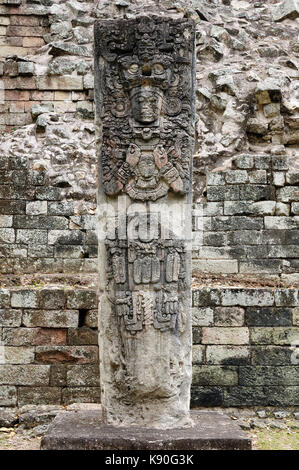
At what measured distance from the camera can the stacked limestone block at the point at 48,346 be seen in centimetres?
724

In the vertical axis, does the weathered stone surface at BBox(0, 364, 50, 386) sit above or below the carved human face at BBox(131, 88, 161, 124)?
below

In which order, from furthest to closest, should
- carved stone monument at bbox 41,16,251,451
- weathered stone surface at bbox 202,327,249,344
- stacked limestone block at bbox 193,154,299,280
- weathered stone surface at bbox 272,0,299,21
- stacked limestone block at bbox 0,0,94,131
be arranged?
weathered stone surface at bbox 272,0,299,21, stacked limestone block at bbox 0,0,94,131, stacked limestone block at bbox 193,154,299,280, weathered stone surface at bbox 202,327,249,344, carved stone monument at bbox 41,16,251,451

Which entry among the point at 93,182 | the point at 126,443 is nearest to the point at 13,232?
the point at 93,182

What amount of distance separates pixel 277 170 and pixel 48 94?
4123 millimetres

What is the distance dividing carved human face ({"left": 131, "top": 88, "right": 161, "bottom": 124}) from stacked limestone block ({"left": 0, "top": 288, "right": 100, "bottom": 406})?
3299mm

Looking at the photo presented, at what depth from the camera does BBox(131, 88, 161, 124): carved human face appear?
4664 millimetres

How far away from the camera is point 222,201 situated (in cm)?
852

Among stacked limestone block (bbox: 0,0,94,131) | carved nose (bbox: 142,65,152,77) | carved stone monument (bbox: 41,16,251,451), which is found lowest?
carved stone monument (bbox: 41,16,251,451)

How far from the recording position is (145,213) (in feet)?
15.4

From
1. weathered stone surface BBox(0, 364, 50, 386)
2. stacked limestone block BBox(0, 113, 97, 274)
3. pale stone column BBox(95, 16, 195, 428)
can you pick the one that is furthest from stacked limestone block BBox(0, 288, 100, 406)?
pale stone column BBox(95, 16, 195, 428)

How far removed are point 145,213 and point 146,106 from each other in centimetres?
91

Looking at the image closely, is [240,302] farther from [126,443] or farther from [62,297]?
[126,443]

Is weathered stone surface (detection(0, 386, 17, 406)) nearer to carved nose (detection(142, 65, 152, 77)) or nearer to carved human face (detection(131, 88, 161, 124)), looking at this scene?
carved human face (detection(131, 88, 161, 124))

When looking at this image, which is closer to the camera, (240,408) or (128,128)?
(128,128)
